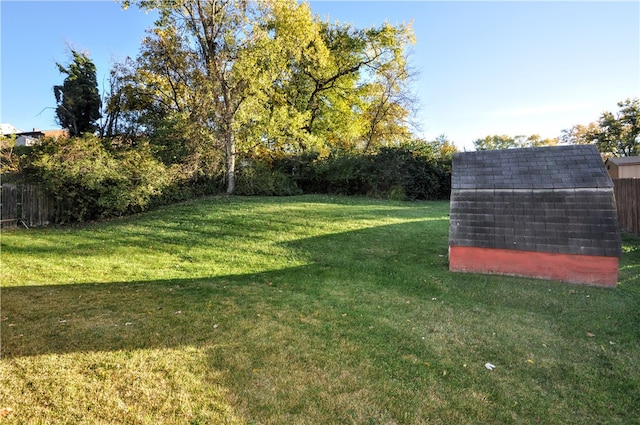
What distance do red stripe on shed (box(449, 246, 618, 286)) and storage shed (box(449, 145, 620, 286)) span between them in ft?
0.05

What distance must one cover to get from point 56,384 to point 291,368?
234cm

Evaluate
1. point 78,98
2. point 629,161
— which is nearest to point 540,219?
point 78,98

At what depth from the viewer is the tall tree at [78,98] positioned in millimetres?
21828

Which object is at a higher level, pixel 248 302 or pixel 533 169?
pixel 533 169

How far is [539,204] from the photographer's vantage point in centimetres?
798

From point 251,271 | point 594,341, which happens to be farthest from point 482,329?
point 251,271

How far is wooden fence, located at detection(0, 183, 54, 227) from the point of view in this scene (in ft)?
43.2

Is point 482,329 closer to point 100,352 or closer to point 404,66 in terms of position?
point 100,352

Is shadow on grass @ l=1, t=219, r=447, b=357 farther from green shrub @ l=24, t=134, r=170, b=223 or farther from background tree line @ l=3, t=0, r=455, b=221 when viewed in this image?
background tree line @ l=3, t=0, r=455, b=221

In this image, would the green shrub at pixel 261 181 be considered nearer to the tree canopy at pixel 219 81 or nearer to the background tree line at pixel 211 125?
the background tree line at pixel 211 125

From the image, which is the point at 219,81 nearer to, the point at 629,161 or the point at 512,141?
the point at 629,161

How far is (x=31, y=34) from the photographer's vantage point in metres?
9.52

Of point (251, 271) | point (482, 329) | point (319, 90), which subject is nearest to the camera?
point (482, 329)

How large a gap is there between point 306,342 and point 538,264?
19.3 feet
